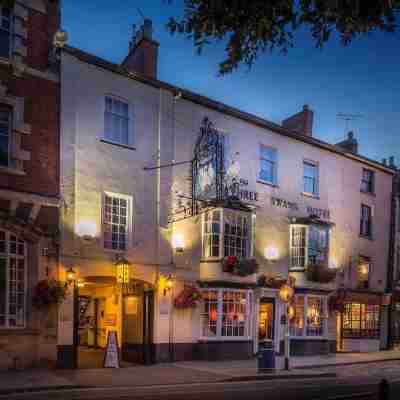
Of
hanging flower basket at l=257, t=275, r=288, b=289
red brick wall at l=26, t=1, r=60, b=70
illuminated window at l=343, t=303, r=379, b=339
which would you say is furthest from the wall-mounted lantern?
illuminated window at l=343, t=303, r=379, b=339

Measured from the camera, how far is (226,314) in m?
18.8

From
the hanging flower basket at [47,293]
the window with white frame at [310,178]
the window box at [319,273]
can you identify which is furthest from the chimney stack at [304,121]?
the hanging flower basket at [47,293]

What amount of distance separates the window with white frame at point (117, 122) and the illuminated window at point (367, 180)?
1421 centimetres

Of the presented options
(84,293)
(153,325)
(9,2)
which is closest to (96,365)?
(153,325)

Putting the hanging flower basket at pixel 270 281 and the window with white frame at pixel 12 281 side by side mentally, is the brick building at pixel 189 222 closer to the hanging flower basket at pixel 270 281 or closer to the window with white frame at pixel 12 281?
the hanging flower basket at pixel 270 281

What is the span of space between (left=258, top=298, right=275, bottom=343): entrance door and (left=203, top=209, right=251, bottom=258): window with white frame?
2.58 meters

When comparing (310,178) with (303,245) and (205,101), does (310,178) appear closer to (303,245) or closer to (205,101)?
(303,245)

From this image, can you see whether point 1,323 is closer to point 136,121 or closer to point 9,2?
point 136,121

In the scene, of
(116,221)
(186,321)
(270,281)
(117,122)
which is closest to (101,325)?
(186,321)

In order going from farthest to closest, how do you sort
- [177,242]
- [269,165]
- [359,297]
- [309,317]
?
1. [359,297]
2. [309,317]
3. [269,165]
4. [177,242]

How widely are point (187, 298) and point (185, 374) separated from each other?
356 cm

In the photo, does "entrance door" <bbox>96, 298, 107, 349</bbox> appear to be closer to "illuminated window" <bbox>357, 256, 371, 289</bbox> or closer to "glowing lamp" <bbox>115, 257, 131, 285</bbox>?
"glowing lamp" <bbox>115, 257, 131, 285</bbox>

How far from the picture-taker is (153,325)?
16922 mm

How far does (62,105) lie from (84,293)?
862cm
